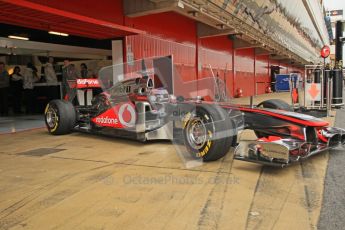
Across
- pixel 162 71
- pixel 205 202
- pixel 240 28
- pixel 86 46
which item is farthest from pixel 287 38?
pixel 205 202

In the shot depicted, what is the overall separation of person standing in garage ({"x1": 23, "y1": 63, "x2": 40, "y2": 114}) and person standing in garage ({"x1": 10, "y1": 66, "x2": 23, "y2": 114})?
204 mm

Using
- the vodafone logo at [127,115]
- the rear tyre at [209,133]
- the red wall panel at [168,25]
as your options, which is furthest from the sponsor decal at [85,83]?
the red wall panel at [168,25]

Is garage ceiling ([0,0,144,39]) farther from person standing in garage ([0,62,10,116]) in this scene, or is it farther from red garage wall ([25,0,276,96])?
person standing in garage ([0,62,10,116])

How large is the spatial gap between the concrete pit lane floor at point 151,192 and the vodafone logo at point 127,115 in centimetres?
63

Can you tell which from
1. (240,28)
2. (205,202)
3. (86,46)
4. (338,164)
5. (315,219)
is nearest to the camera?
(315,219)

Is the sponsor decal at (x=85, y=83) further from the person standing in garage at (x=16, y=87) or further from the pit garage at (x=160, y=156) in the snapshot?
the person standing in garage at (x=16, y=87)

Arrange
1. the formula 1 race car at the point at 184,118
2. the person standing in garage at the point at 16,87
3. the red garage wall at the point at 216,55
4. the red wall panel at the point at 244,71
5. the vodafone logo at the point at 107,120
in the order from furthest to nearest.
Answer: the red wall panel at the point at 244,71 → the red garage wall at the point at 216,55 → the person standing in garage at the point at 16,87 → the vodafone logo at the point at 107,120 → the formula 1 race car at the point at 184,118

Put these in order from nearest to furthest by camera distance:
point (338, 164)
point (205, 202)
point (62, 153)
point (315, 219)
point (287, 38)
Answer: point (315, 219)
point (205, 202)
point (338, 164)
point (62, 153)
point (287, 38)

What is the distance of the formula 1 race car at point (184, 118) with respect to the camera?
4.15m

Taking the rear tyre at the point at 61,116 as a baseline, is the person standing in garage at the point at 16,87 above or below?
above

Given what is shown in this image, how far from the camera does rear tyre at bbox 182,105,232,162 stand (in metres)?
4.17

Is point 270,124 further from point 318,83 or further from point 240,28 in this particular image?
point 240,28

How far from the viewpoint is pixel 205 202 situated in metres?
3.10

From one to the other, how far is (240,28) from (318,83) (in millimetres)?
8675
